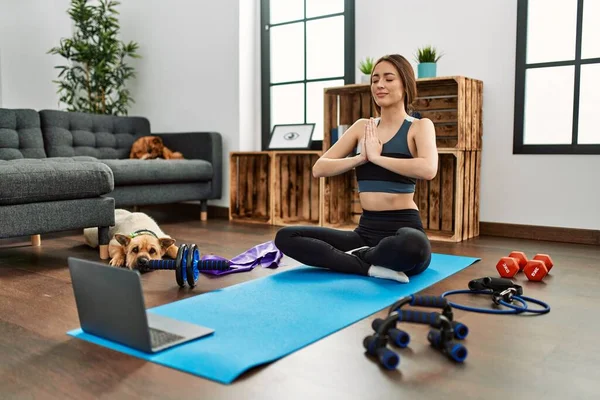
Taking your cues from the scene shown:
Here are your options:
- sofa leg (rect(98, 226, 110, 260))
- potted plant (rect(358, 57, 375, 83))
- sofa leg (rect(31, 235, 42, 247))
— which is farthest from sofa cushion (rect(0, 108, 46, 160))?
potted plant (rect(358, 57, 375, 83))

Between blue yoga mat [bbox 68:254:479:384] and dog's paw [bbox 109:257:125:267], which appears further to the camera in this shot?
dog's paw [bbox 109:257:125:267]

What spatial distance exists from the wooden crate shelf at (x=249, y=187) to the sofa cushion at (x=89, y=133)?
37.4 inches

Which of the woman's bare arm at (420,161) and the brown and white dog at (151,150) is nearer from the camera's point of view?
the woman's bare arm at (420,161)

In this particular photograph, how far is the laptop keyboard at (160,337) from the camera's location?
1556mm

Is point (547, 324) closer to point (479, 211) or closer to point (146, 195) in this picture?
point (479, 211)

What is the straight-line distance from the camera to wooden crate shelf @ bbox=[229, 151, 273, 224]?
4.67 meters

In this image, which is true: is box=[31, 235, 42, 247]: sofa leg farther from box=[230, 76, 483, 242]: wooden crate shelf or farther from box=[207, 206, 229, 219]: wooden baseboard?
box=[207, 206, 229, 219]: wooden baseboard

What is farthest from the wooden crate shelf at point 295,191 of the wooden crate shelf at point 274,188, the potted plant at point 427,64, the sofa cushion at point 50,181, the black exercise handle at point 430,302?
the black exercise handle at point 430,302

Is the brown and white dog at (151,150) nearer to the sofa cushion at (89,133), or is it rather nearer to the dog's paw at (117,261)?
the sofa cushion at (89,133)

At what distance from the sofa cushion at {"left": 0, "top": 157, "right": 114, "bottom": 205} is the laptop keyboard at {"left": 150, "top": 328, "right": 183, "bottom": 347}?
141cm

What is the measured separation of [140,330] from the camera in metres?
1.50

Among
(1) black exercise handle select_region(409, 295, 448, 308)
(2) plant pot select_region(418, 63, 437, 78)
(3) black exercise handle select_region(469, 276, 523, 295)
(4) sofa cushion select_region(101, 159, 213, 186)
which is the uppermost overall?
(2) plant pot select_region(418, 63, 437, 78)

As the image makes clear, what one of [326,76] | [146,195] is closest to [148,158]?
[146,195]

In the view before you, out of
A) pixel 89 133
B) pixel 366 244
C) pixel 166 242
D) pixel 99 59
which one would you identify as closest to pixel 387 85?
pixel 366 244
